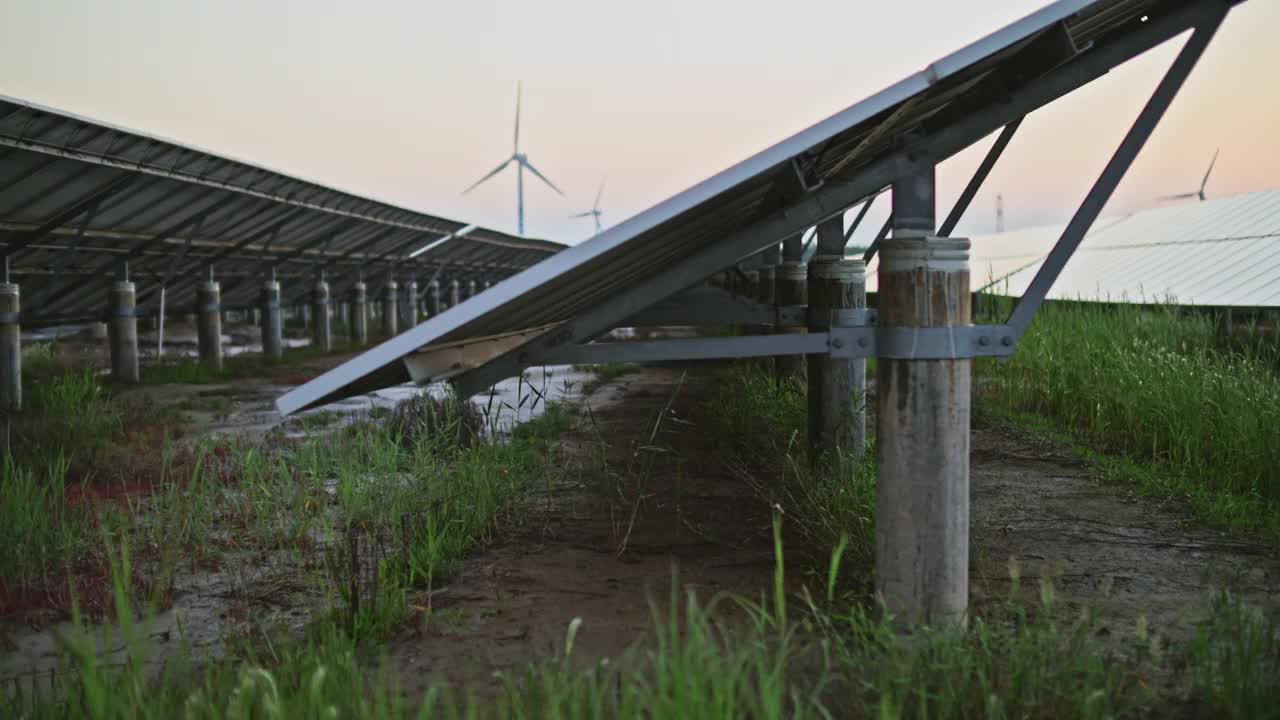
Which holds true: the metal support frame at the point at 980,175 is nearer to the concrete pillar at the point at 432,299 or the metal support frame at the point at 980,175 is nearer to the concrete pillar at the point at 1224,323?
the concrete pillar at the point at 1224,323

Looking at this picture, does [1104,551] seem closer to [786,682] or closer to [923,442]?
[923,442]

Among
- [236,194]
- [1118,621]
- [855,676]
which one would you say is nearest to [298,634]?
[855,676]

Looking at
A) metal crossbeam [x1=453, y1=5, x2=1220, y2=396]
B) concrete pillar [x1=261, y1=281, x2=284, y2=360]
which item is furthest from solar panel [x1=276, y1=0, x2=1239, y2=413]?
concrete pillar [x1=261, y1=281, x2=284, y2=360]

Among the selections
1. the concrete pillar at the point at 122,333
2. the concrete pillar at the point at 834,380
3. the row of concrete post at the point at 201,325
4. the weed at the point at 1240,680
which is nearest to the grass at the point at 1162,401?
the concrete pillar at the point at 834,380

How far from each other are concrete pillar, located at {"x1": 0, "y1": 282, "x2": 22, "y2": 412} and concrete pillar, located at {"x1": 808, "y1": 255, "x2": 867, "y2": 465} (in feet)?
28.9

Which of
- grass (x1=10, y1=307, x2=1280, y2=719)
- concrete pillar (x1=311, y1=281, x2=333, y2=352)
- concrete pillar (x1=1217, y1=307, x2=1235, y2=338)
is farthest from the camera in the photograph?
concrete pillar (x1=311, y1=281, x2=333, y2=352)

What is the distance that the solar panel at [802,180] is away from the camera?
9.29 ft

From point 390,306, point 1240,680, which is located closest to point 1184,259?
point 1240,680

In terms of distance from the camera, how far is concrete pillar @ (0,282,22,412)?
10.9m

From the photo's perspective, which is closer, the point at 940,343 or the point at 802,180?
the point at 940,343

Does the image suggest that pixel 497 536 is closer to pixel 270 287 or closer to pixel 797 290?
pixel 797 290

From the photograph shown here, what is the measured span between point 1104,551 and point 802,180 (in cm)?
243

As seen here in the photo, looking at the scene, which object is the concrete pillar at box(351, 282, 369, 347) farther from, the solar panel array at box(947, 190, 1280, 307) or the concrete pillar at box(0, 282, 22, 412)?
the solar panel array at box(947, 190, 1280, 307)

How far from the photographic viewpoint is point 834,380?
232 inches
